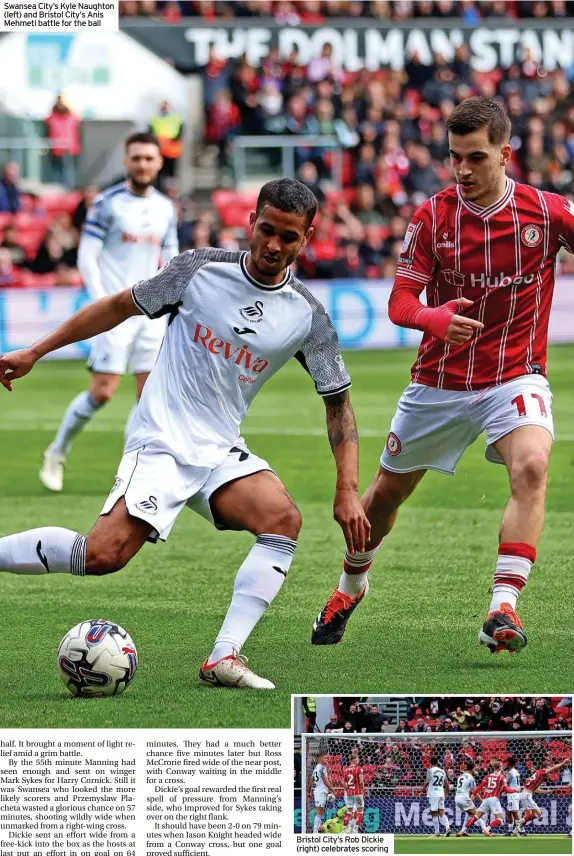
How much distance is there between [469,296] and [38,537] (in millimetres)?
2037

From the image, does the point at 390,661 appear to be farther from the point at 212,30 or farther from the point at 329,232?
the point at 212,30

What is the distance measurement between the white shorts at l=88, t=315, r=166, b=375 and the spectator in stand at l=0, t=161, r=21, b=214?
1122cm

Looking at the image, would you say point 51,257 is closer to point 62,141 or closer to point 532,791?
point 62,141

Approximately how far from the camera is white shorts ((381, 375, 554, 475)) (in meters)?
5.86

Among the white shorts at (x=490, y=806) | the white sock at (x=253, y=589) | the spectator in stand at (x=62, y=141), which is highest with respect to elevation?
the spectator in stand at (x=62, y=141)

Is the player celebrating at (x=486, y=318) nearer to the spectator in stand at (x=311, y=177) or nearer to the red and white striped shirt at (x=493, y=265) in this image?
the red and white striped shirt at (x=493, y=265)

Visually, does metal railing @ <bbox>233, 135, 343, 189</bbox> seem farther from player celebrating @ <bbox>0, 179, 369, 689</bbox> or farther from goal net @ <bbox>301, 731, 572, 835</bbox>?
goal net @ <bbox>301, 731, 572, 835</bbox>

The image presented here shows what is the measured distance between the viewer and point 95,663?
5246 mm

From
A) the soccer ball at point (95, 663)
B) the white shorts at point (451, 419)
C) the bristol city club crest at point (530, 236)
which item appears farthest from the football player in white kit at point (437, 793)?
the bristol city club crest at point (530, 236)

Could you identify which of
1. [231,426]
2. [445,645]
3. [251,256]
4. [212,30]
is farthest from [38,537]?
[212,30]

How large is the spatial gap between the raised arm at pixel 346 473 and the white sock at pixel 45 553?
0.98 m

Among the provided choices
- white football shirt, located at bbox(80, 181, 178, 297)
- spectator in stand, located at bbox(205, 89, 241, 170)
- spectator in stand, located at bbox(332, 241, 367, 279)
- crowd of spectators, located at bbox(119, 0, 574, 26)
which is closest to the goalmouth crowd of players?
white football shirt, located at bbox(80, 181, 178, 297)

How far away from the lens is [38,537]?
210 inches

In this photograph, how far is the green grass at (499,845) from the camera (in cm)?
434
